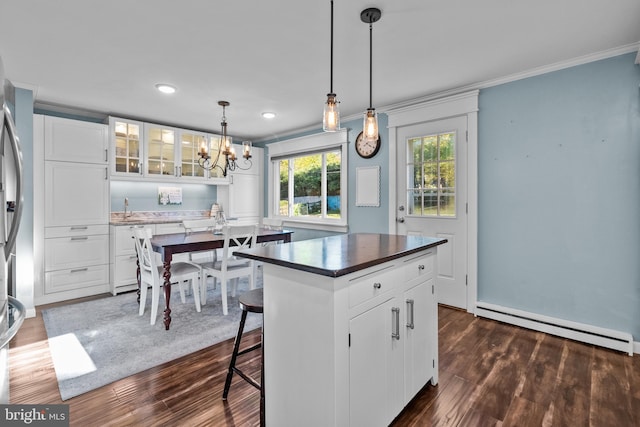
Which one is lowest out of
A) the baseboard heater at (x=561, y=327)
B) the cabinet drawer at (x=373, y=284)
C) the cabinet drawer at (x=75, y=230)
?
the baseboard heater at (x=561, y=327)

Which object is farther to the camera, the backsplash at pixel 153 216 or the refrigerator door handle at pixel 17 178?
the backsplash at pixel 153 216

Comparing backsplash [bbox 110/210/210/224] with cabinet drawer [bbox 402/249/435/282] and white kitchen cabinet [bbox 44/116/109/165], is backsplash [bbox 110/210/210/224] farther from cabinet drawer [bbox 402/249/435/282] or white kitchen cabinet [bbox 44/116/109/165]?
cabinet drawer [bbox 402/249/435/282]

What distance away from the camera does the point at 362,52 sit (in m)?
2.45

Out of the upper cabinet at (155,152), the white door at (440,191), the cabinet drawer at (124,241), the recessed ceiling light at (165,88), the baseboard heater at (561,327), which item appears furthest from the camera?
the upper cabinet at (155,152)

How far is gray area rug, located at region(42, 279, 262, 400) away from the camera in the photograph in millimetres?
2102

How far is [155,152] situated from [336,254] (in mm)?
3834

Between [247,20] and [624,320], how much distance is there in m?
3.54

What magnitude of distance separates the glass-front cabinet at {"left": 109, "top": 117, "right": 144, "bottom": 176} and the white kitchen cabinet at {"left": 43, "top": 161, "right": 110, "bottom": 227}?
18 cm

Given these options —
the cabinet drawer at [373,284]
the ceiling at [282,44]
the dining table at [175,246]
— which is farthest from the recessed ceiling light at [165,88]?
the cabinet drawer at [373,284]

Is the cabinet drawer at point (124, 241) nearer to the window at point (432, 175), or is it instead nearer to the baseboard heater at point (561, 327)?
the window at point (432, 175)

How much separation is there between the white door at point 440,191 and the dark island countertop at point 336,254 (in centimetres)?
146

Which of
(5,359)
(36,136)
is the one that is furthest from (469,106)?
(36,136)

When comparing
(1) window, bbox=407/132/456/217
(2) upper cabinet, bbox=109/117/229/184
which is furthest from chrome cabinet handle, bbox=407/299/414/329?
(2) upper cabinet, bbox=109/117/229/184

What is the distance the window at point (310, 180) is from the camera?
14.7ft
